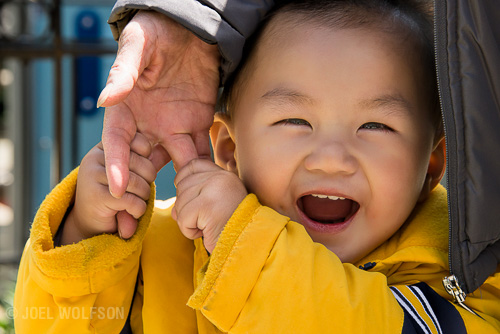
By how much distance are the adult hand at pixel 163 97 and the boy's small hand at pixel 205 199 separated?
0.20 feet

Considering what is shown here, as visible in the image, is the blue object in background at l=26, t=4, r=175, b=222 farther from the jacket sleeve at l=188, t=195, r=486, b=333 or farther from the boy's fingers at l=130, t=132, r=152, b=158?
the jacket sleeve at l=188, t=195, r=486, b=333

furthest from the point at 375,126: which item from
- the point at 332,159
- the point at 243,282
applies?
the point at 243,282

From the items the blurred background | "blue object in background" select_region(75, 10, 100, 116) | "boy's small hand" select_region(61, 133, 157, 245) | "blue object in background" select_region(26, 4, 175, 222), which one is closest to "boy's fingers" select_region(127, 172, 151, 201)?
"boy's small hand" select_region(61, 133, 157, 245)

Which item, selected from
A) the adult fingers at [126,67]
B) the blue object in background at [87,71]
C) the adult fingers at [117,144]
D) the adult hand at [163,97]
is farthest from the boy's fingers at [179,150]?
the blue object in background at [87,71]

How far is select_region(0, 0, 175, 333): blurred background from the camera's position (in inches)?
153

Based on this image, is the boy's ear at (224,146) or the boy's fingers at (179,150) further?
the boy's ear at (224,146)

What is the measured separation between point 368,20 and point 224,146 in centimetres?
58

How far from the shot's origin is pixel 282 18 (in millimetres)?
1768

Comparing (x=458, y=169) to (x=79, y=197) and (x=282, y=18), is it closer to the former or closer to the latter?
(x=282, y=18)

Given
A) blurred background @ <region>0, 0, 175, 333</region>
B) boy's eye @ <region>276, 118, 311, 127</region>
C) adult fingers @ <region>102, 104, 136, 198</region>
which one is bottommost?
blurred background @ <region>0, 0, 175, 333</region>

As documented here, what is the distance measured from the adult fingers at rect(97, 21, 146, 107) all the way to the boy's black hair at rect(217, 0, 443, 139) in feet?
1.39

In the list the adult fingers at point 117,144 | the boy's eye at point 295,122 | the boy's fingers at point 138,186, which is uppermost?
the boy's eye at point 295,122

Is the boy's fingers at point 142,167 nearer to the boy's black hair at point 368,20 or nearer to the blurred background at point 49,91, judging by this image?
the boy's black hair at point 368,20

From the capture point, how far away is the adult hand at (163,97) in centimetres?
144
